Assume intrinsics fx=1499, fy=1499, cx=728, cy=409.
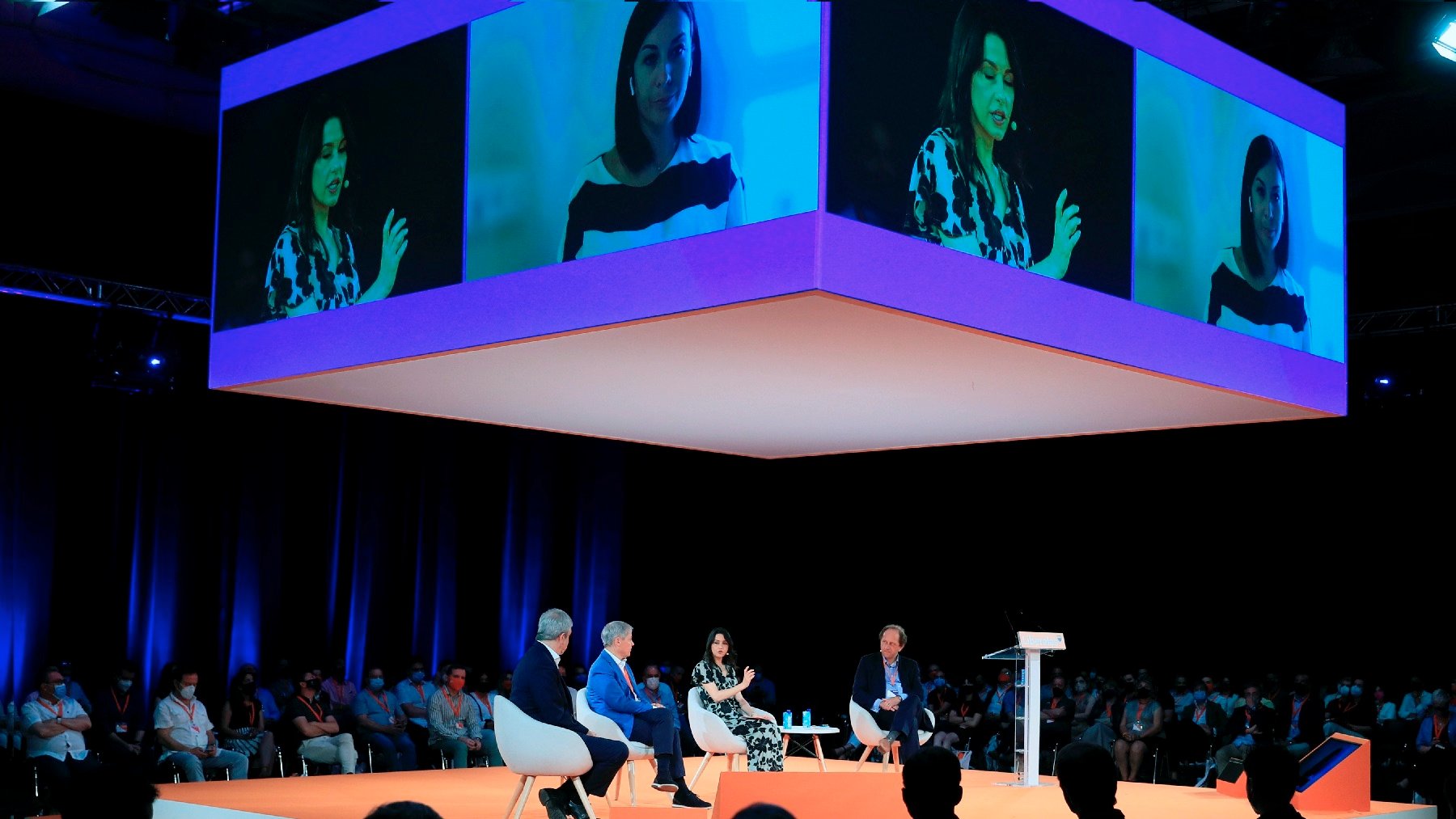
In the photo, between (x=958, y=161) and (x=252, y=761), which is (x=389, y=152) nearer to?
(x=958, y=161)

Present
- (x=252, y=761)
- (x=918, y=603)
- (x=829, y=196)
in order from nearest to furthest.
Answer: (x=829, y=196) → (x=252, y=761) → (x=918, y=603)

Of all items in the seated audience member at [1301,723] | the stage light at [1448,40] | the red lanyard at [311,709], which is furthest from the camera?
the seated audience member at [1301,723]

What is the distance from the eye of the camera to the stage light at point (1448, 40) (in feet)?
28.2

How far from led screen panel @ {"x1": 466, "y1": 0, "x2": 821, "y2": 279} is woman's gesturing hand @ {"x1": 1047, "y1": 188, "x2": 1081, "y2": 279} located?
1650 mm

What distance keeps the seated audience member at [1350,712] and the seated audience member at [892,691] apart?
4.73 meters

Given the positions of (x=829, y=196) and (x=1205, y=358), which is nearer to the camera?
(x=829, y=196)

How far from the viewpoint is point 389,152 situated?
7852 millimetres

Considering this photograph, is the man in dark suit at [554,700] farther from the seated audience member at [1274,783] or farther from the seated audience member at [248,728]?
the seated audience member at [248,728]

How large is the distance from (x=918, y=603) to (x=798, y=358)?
10.9m

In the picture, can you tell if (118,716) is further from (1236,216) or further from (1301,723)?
(1301,723)

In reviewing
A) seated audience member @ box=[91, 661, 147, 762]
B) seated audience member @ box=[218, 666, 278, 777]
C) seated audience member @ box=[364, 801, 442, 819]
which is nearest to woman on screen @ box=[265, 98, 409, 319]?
seated audience member @ box=[91, 661, 147, 762]

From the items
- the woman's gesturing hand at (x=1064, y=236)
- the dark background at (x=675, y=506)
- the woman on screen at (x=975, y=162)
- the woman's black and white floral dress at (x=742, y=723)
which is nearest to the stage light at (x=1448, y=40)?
the dark background at (x=675, y=506)

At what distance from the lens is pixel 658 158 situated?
21.5 feet

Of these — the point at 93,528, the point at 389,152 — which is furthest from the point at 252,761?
the point at 389,152
